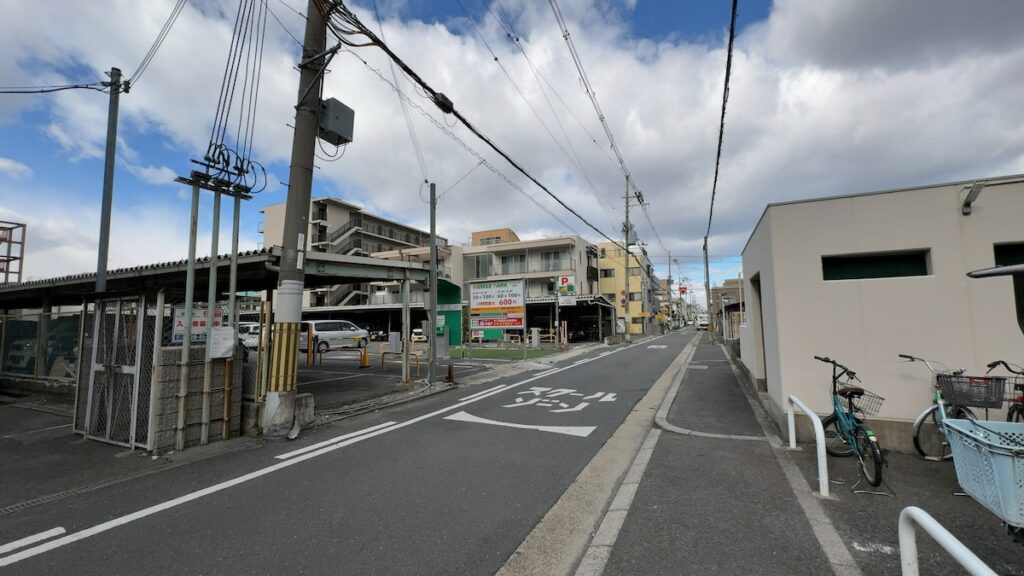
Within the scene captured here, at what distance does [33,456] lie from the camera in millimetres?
5980

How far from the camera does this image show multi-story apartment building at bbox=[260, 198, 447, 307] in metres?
42.1

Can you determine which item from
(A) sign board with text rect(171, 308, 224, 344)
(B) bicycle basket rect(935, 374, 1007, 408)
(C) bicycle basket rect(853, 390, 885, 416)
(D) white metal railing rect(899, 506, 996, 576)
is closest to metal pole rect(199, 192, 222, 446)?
(A) sign board with text rect(171, 308, 224, 344)

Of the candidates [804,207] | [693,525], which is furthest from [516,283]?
[693,525]

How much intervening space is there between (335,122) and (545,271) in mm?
32214

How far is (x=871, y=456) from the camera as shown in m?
4.21

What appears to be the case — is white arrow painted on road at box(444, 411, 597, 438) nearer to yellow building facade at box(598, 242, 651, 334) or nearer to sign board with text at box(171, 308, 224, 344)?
sign board with text at box(171, 308, 224, 344)

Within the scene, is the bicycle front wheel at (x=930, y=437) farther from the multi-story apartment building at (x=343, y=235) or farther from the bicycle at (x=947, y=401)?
the multi-story apartment building at (x=343, y=235)

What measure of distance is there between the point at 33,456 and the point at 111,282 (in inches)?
304

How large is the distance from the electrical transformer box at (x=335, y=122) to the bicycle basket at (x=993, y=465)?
29.1 feet

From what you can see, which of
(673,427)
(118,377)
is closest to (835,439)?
(673,427)

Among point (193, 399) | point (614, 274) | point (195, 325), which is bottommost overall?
point (193, 399)

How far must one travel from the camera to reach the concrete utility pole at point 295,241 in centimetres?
679

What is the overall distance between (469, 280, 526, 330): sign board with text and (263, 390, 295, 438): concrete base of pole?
1394 centimetres

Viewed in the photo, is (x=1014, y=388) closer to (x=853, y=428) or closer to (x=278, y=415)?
(x=853, y=428)
